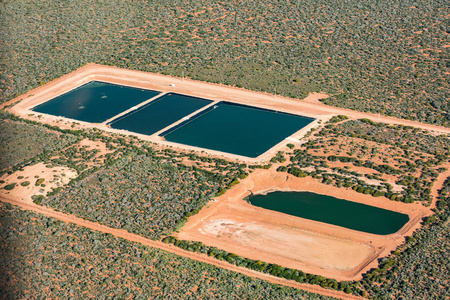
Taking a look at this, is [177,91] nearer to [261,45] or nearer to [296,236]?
[261,45]

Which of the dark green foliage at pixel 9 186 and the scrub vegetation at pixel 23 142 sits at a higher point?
the scrub vegetation at pixel 23 142

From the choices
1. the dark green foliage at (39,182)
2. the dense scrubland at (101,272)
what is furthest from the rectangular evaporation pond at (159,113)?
the dense scrubland at (101,272)

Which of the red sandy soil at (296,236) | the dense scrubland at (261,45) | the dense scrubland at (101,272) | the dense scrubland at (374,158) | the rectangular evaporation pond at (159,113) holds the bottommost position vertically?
the dense scrubland at (101,272)

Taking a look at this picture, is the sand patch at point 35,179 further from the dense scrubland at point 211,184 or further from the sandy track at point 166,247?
the dense scrubland at point 211,184

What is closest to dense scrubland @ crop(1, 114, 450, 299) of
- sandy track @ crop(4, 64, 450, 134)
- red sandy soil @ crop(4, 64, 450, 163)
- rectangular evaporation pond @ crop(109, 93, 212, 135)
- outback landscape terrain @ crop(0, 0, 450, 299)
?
outback landscape terrain @ crop(0, 0, 450, 299)

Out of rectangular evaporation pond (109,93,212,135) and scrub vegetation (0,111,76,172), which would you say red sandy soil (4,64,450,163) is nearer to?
rectangular evaporation pond (109,93,212,135)

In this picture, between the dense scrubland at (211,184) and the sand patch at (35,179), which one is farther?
the sand patch at (35,179)
